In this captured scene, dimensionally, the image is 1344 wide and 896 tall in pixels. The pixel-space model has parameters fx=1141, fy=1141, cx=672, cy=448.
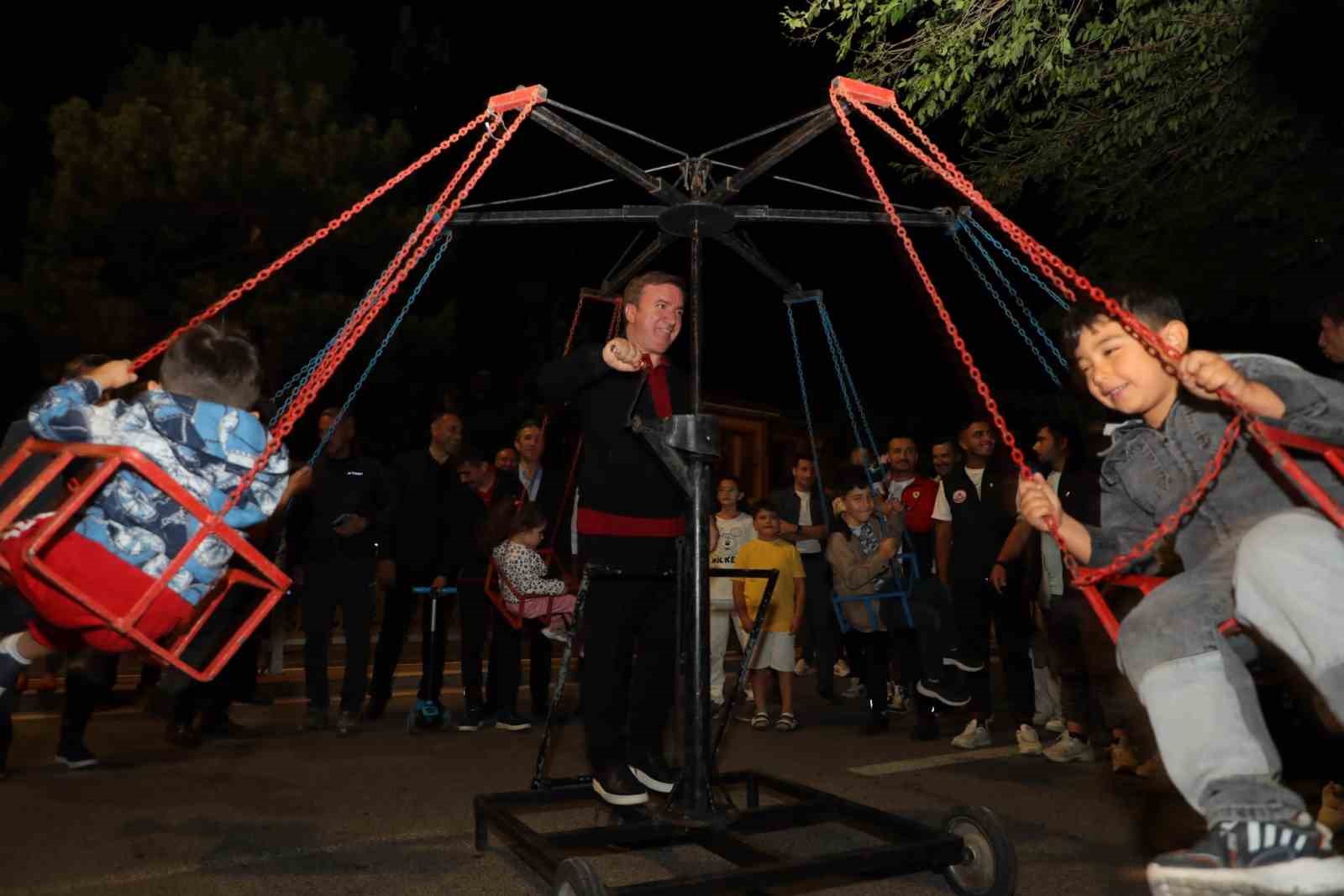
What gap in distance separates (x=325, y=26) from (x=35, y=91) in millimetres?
4912

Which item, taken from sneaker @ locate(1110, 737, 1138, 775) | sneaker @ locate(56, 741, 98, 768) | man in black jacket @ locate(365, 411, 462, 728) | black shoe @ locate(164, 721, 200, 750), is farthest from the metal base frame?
man in black jacket @ locate(365, 411, 462, 728)

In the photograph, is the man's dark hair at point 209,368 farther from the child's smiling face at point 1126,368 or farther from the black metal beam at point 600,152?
the child's smiling face at point 1126,368

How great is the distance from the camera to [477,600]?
824 cm

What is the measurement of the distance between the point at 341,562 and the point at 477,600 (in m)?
1.00

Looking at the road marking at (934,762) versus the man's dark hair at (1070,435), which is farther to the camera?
the man's dark hair at (1070,435)

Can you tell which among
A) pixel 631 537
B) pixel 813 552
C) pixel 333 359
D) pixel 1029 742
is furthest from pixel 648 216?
pixel 813 552

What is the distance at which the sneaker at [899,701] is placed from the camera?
29.0 ft

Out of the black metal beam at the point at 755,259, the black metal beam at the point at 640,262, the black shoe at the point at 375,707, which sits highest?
the black metal beam at the point at 640,262

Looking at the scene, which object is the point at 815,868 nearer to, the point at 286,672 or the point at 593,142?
the point at 593,142

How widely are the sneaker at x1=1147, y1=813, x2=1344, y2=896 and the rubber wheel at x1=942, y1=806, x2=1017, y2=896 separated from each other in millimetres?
1664

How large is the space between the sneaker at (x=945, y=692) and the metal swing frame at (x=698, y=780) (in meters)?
2.97

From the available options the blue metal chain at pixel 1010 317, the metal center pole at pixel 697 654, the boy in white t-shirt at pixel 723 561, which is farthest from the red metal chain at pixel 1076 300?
the boy in white t-shirt at pixel 723 561

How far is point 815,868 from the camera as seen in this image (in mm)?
3613

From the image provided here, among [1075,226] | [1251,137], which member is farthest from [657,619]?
[1075,226]
